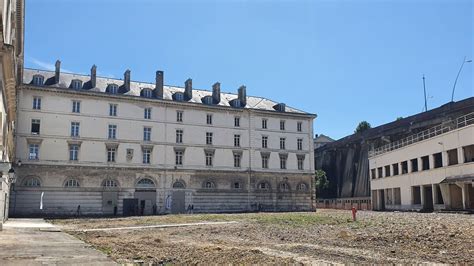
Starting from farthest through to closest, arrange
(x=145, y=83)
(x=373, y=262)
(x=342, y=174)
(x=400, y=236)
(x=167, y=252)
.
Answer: (x=342, y=174) < (x=145, y=83) < (x=400, y=236) < (x=167, y=252) < (x=373, y=262)

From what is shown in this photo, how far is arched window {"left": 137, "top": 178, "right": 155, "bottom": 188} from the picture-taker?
184ft

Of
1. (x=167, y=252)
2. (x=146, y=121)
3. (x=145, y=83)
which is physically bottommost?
(x=167, y=252)

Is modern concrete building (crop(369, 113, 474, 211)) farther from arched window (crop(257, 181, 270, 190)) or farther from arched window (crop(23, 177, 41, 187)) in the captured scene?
arched window (crop(23, 177, 41, 187))

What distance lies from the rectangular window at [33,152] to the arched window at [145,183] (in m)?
11.9

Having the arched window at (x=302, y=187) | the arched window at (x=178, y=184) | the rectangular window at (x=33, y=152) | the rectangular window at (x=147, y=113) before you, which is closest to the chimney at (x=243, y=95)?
the arched window at (x=302, y=187)

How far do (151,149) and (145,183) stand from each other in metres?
4.23

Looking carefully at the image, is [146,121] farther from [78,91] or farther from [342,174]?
[342,174]

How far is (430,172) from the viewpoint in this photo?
1924 inches

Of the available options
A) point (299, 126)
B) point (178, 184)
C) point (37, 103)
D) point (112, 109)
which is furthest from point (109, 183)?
point (299, 126)

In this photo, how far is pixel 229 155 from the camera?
6150 centimetres

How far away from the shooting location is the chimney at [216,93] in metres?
64.1

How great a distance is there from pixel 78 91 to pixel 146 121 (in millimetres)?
8751

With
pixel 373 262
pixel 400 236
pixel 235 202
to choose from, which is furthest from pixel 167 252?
pixel 235 202

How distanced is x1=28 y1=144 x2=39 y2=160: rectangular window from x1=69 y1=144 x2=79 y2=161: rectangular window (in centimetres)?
350
